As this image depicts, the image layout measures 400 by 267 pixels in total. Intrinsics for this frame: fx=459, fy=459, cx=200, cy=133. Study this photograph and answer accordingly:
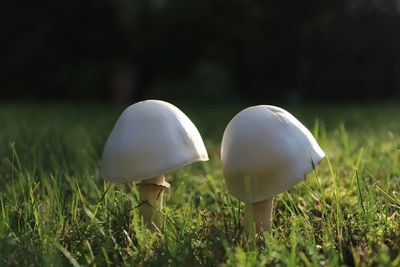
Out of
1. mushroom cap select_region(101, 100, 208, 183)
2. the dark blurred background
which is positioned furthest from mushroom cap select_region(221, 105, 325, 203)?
the dark blurred background

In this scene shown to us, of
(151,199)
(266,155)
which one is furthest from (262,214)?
(151,199)

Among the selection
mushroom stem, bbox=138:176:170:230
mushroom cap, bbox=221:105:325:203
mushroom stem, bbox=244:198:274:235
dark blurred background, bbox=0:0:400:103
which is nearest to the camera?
mushroom cap, bbox=221:105:325:203

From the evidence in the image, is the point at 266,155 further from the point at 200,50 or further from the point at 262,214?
the point at 200,50

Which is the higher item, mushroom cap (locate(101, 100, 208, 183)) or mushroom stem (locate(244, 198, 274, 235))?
mushroom cap (locate(101, 100, 208, 183))

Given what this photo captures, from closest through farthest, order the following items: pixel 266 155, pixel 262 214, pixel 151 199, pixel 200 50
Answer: pixel 266 155 → pixel 262 214 → pixel 151 199 → pixel 200 50

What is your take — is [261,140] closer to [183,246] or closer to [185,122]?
[185,122]

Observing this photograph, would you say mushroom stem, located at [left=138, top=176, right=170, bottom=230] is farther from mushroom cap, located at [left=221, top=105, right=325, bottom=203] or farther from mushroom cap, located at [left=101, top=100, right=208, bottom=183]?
mushroom cap, located at [left=221, top=105, right=325, bottom=203]

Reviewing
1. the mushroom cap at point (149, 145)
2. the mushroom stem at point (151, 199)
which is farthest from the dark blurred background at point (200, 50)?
the mushroom cap at point (149, 145)

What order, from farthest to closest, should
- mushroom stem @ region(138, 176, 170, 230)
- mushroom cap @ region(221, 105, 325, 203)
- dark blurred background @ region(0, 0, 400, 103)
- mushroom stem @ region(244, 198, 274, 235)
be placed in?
dark blurred background @ region(0, 0, 400, 103) < mushroom stem @ region(138, 176, 170, 230) < mushroom stem @ region(244, 198, 274, 235) < mushroom cap @ region(221, 105, 325, 203)
